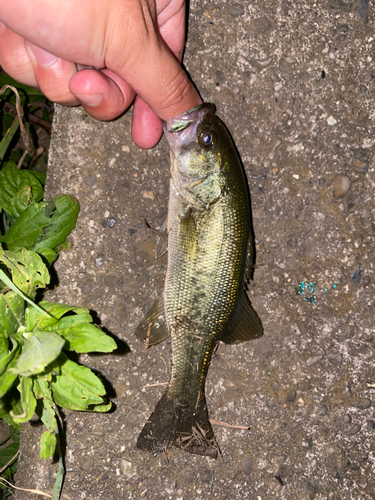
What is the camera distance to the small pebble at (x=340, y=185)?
9.27 feet

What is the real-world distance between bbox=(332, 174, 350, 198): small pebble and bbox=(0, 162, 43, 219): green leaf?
7.29 feet

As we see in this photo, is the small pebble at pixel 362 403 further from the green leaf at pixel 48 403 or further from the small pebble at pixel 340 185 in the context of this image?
the green leaf at pixel 48 403

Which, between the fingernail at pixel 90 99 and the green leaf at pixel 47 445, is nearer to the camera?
the green leaf at pixel 47 445

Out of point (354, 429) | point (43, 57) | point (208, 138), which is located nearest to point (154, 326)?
point (208, 138)

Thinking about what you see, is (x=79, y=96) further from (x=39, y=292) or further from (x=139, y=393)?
(x=139, y=393)

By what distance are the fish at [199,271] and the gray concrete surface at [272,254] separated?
22 cm

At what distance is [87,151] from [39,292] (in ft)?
Answer: 3.53

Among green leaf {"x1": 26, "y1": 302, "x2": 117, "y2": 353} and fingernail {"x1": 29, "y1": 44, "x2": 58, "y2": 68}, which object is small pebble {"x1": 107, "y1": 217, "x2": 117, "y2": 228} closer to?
green leaf {"x1": 26, "y1": 302, "x2": 117, "y2": 353}

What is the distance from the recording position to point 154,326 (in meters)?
2.66

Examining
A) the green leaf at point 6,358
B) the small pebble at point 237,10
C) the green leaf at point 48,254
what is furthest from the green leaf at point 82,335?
the small pebble at point 237,10

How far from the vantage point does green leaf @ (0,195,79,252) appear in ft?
8.41

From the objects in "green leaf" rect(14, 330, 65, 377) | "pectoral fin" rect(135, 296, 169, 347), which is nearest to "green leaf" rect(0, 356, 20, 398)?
"green leaf" rect(14, 330, 65, 377)

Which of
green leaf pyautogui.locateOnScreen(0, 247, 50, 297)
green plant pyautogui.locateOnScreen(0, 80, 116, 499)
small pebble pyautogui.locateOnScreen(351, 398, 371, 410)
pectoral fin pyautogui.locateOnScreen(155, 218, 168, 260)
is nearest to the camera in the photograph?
green plant pyautogui.locateOnScreen(0, 80, 116, 499)

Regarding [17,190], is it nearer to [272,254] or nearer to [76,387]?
[76,387]
